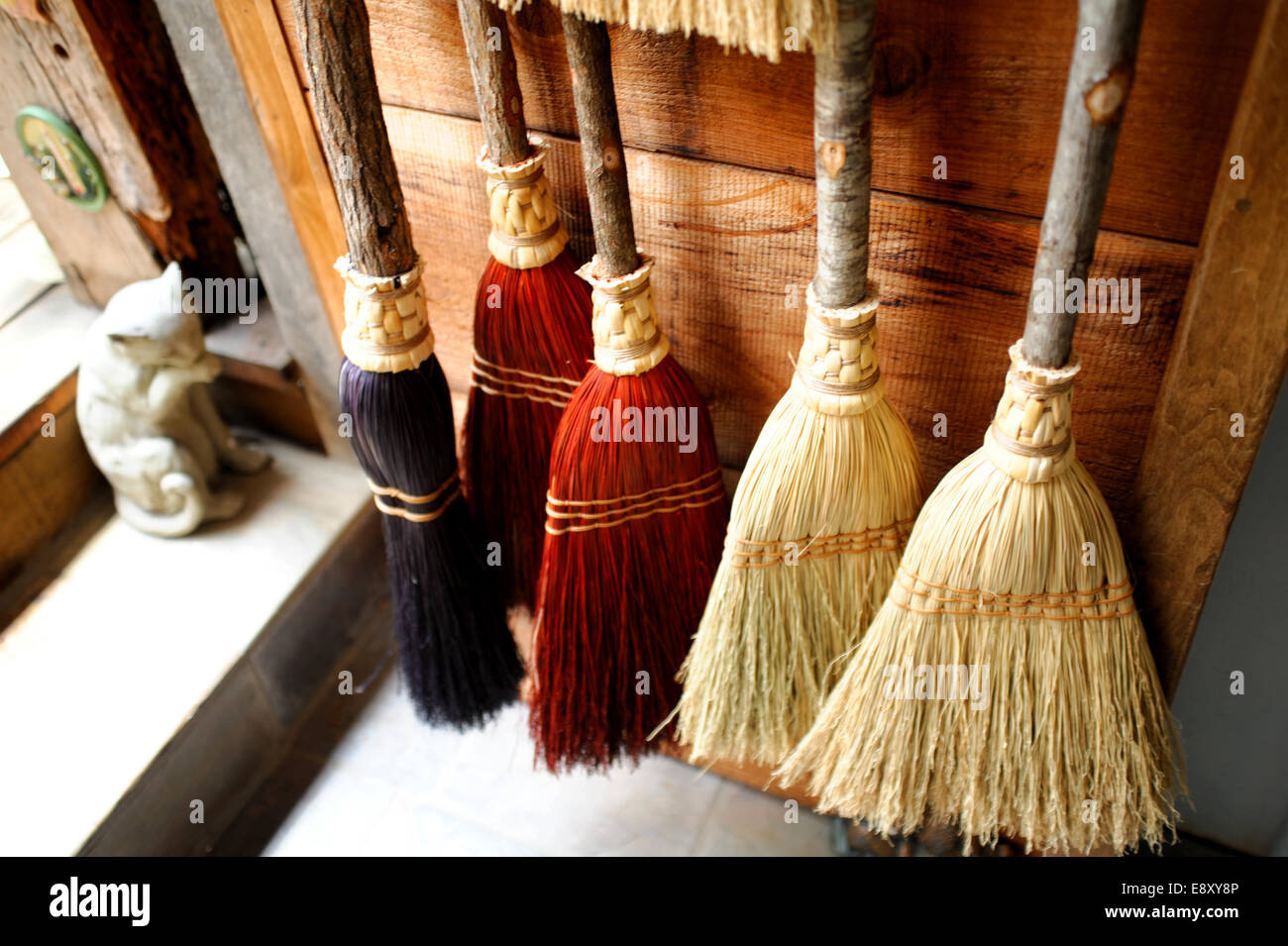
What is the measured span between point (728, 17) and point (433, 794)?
48.8 inches

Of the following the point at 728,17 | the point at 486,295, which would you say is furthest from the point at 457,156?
the point at 728,17

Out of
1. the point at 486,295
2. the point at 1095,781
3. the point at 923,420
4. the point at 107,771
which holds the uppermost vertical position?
the point at 486,295

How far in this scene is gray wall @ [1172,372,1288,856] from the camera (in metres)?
1.15

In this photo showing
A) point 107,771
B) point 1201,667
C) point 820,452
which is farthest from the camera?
point 107,771

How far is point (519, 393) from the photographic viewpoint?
1.24 meters

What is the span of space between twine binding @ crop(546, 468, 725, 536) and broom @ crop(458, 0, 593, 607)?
0.15 m

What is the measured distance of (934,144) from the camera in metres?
0.91

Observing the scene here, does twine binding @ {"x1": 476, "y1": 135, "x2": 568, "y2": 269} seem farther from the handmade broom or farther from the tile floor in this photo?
the tile floor

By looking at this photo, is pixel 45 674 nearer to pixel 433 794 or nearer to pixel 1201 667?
pixel 433 794

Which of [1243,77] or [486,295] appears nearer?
[1243,77]

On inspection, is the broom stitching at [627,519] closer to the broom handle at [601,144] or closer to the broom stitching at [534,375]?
the broom stitching at [534,375]
